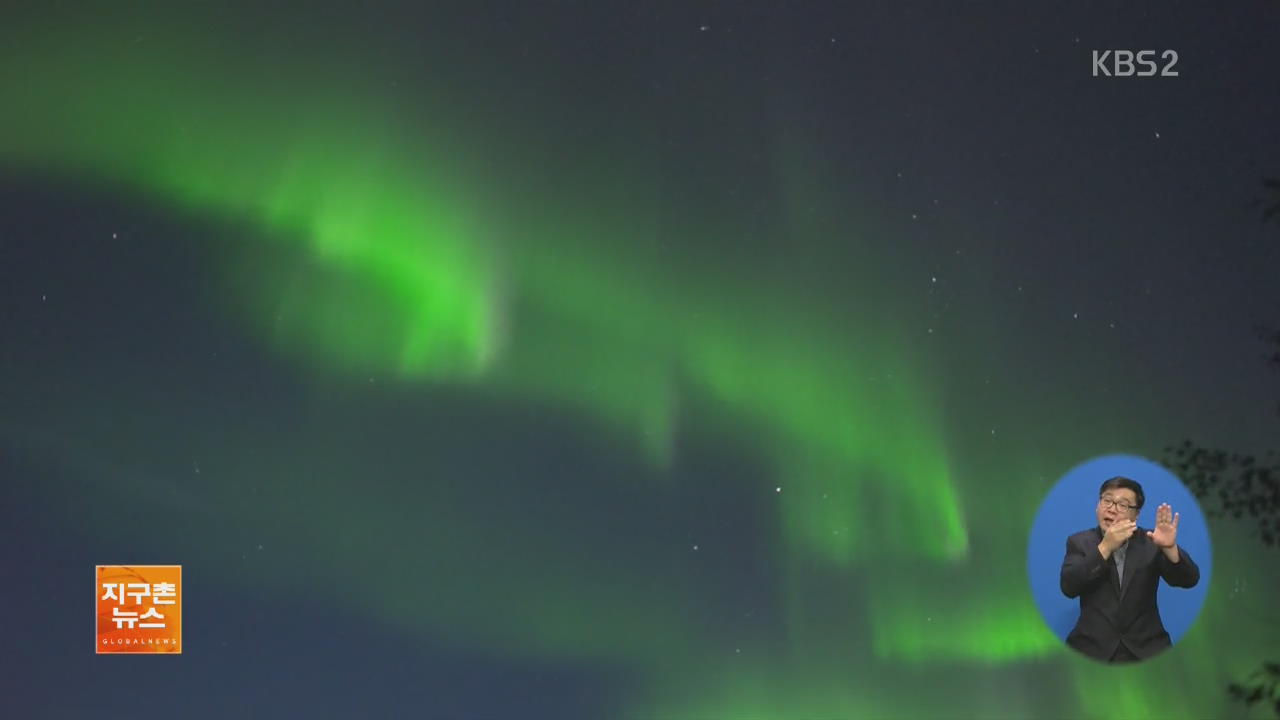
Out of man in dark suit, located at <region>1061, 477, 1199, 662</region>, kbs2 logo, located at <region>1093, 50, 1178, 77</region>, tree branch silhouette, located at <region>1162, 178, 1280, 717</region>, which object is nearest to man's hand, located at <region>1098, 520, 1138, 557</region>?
man in dark suit, located at <region>1061, 477, 1199, 662</region>

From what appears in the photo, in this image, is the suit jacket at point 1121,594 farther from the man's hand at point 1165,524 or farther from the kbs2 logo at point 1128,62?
the kbs2 logo at point 1128,62

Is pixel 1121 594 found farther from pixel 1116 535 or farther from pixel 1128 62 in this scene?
pixel 1128 62

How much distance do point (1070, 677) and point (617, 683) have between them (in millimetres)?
880

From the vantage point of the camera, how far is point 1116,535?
7.13ft

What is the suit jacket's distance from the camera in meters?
2.16

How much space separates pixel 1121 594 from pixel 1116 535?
0.11m

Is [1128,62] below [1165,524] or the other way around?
the other way around

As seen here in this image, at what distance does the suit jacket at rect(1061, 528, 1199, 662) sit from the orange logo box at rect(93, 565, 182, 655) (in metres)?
1.76

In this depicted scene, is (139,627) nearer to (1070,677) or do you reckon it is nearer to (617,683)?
(617,683)

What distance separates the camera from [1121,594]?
2160 mm

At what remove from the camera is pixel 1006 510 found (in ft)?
7.18

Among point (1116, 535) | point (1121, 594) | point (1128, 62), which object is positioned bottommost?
point (1121, 594)

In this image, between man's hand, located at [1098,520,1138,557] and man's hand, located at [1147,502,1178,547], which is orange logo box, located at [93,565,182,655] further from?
man's hand, located at [1147,502,1178,547]

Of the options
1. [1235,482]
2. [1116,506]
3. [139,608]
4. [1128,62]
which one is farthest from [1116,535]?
[139,608]
